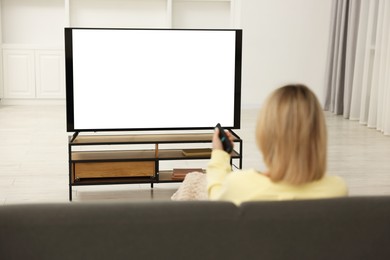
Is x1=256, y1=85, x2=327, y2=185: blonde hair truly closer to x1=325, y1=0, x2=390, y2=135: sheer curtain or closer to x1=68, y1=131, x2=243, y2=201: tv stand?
x1=68, y1=131, x2=243, y2=201: tv stand

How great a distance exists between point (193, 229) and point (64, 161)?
3769mm

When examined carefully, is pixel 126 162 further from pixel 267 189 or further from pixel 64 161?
pixel 267 189

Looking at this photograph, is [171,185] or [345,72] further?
[345,72]

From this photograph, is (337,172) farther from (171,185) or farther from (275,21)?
(275,21)

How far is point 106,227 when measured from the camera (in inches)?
64.4

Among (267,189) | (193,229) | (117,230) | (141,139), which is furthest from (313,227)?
(141,139)

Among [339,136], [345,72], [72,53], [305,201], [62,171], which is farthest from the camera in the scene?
[345,72]

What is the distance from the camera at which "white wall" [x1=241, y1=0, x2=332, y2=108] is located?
27.3ft

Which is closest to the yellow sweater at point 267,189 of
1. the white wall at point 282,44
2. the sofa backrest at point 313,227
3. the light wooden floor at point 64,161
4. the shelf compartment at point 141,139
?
the sofa backrest at point 313,227

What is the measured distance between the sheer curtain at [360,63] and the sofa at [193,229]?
5156 millimetres

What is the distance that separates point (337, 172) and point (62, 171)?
2.16 meters

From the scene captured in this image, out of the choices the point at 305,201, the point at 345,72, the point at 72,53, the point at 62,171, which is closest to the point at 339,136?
the point at 345,72

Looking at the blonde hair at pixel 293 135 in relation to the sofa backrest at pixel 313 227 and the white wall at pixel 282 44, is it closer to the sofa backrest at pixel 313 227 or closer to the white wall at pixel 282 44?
the sofa backrest at pixel 313 227

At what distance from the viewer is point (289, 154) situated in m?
1.77
